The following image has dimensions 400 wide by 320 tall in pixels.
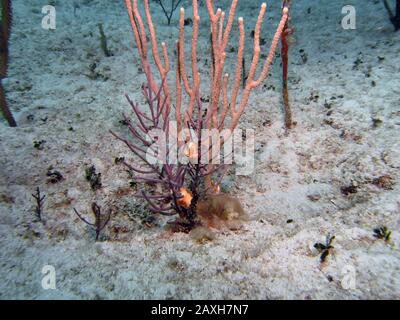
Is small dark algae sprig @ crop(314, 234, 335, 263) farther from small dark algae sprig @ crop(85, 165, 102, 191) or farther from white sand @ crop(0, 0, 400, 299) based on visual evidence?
small dark algae sprig @ crop(85, 165, 102, 191)

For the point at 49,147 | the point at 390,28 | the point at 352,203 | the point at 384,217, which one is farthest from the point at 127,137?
the point at 390,28

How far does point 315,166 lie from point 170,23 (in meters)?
5.52

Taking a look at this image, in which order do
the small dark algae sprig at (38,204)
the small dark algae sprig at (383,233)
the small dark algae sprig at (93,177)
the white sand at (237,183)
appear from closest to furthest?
the white sand at (237,183), the small dark algae sprig at (383,233), the small dark algae sprig at (38,204), the small dark algae sprig at (93,177)

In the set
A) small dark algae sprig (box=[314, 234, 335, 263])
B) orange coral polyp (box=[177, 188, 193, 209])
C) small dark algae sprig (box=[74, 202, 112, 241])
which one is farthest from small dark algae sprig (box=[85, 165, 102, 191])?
small dark algae sprig (box=[314, 234, 335, 263])

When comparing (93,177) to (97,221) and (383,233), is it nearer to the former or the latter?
(97,221)

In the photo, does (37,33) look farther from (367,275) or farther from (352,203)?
(367,275)

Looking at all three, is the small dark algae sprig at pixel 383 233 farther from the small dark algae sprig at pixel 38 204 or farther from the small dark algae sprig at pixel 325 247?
the small dark algae sprig at pixel 38 204

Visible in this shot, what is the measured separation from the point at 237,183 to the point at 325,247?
1340 millimetres

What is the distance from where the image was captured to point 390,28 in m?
5.53

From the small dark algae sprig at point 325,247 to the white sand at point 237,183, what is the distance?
56mm

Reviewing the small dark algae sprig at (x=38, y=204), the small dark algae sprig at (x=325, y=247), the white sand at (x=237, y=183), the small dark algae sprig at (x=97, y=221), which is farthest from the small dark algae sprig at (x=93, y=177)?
the small dark algae sprig at (x=325, y=247)

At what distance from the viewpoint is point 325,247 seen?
8.00 feet

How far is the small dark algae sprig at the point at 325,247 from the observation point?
2.34 meters

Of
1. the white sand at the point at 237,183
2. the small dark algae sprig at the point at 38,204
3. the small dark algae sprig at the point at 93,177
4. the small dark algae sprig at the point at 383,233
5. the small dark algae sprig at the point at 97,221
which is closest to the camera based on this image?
the white sand at the point at 237,183
